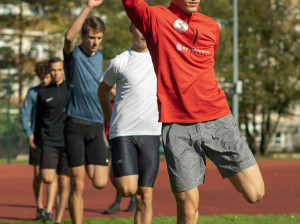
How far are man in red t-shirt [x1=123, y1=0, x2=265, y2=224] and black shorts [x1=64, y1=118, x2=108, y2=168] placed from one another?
234cm

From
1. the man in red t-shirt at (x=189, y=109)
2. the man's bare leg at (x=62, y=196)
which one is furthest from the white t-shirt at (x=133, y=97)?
the man's bare leg at (x=62, y=196)

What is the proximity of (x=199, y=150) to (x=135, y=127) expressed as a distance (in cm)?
140

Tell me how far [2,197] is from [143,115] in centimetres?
743

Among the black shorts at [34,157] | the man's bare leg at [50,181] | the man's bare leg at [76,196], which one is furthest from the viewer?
the black shorts at [34,157]

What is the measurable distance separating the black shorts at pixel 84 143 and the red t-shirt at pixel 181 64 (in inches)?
92.7

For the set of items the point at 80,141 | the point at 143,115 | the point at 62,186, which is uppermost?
the point at 143,115

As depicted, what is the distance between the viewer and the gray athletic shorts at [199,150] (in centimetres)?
507

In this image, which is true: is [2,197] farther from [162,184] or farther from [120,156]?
[120,156]

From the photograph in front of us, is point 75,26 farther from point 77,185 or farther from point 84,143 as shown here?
point 77,185

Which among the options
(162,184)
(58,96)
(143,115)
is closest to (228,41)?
(162,184)

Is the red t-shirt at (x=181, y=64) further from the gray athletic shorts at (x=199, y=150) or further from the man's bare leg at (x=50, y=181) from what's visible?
the man's bare leg at (x=50, y=181)

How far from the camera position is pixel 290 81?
39844 mm

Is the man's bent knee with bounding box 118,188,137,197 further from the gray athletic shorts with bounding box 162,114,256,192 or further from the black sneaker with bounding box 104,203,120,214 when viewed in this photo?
the black sneaker with bounding box 104,203,120,214

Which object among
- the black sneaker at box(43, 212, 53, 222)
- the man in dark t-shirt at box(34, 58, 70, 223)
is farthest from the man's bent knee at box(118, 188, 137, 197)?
the black sneaker at box(43, 212, 53, 222)
